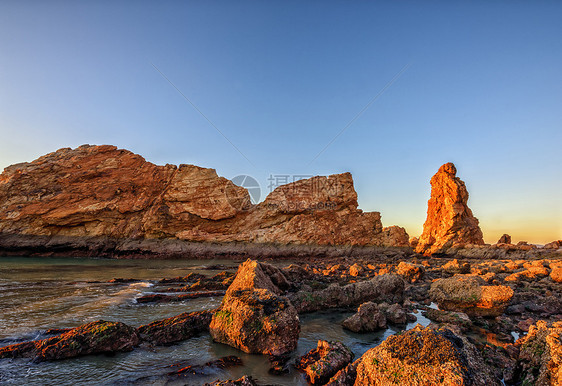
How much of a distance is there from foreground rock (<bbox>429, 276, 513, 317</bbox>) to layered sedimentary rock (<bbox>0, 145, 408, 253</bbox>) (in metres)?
33.6

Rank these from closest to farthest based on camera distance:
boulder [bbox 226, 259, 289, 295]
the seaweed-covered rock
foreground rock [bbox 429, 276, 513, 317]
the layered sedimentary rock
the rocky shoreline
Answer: the rocky shoreline → the seaweed-covered rock → foreground rock [bbox 429, 276, 513, 317] → boulder [bbox 226, 259, 289, 295] → the layered sedimentary rock

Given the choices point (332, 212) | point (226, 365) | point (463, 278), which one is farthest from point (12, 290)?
point (332, 212)

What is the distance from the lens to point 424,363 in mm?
3297

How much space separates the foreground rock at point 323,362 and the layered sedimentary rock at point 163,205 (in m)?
37.5

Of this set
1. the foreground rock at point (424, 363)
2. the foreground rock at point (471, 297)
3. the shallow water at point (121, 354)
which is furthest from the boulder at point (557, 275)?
the foreground rock at point (424, 363)

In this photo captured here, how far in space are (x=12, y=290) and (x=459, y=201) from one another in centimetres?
6234

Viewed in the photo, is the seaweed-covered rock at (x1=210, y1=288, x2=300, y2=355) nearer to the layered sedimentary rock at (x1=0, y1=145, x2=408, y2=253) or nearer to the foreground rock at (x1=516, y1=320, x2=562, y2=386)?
the foreground rock at (x1=516, y1=320, x2=562, y2=386)

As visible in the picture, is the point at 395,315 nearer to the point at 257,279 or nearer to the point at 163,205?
the point at 257,279

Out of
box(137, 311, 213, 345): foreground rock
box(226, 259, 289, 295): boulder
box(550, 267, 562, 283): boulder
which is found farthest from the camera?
box(550, 267, 562, 283): boulder

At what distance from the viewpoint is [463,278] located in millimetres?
9445

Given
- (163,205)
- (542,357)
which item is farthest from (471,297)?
(163,205)

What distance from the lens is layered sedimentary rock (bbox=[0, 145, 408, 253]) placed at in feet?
121

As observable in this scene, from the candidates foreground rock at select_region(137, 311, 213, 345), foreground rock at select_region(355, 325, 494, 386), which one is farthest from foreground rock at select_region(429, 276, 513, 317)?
foreground rock at select_region(137, 311, 213, 345)

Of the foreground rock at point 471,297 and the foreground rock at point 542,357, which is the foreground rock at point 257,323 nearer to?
the foreground rock at point 542,357
